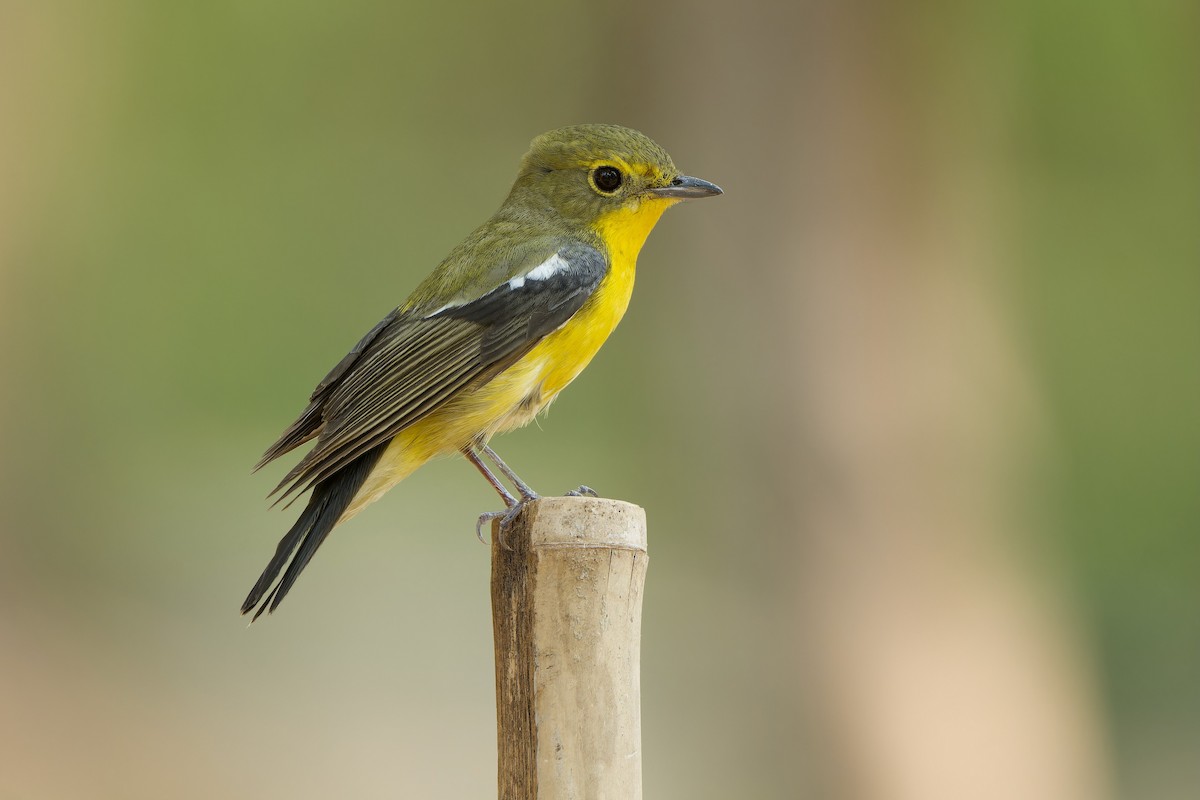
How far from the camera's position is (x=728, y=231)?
695 cm

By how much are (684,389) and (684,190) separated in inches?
181

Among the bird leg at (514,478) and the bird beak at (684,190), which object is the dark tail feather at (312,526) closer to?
the bird leg at (514,478)

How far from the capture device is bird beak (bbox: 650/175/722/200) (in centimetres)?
359

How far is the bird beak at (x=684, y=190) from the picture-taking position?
3.59 metres

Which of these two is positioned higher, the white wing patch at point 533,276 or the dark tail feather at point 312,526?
the white wing patch at point 533,276

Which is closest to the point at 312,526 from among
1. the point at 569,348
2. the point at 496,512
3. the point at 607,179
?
the point at 496,512

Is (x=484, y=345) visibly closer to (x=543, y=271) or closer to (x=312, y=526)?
(x=543, y=271)

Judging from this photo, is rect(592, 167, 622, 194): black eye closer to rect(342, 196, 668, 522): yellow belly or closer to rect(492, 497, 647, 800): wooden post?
rect(342, 196, 668, 522): yellow belly

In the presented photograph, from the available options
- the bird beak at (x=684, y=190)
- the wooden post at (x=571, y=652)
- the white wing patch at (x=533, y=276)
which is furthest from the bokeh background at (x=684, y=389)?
the wooden post at (x=571, y=652)

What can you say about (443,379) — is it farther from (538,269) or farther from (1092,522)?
(1092,522)

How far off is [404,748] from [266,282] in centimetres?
759

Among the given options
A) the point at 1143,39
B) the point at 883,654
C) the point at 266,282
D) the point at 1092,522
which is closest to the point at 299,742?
the point at 883,654

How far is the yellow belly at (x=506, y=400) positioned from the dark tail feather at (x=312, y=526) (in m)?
0.05

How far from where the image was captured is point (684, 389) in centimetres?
818
